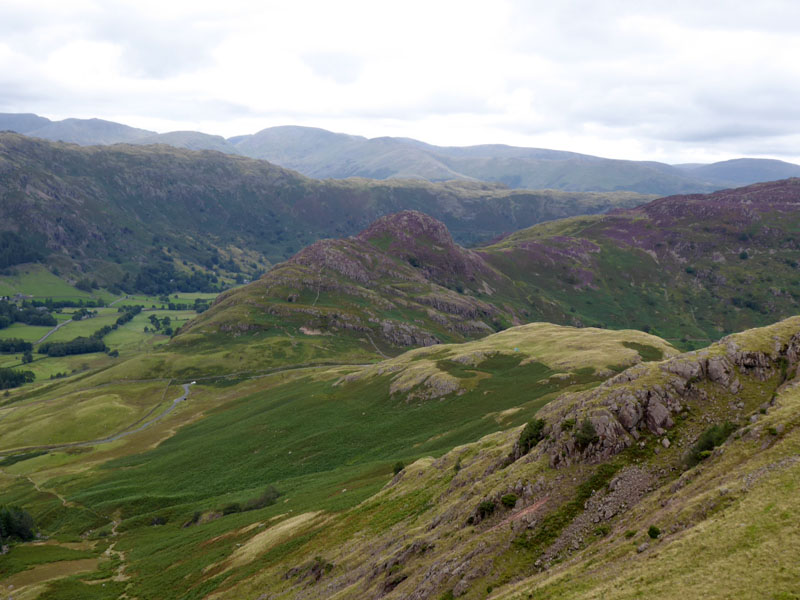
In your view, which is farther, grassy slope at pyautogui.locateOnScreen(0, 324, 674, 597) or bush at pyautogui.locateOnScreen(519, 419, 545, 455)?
grassy slope at pyautogui.locateOnScreen(0, 324, 674, 597)

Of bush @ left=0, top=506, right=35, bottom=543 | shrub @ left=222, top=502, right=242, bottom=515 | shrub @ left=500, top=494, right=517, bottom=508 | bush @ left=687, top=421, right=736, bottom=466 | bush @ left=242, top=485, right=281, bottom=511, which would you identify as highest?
bush @ left=687, top=421, right=736, bottom=466

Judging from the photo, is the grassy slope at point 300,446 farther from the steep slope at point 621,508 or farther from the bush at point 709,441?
the bush at point 709,441

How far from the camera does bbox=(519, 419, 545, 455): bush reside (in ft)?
179

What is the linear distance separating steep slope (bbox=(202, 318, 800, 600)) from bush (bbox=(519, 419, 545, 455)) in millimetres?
234

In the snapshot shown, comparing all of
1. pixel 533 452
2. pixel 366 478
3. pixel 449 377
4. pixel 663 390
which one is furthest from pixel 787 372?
pixel 449 377

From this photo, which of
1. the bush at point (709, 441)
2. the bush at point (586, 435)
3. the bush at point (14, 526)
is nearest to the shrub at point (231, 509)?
the bush at point (14, 526)

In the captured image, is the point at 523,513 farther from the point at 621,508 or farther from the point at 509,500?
the point at 621,508

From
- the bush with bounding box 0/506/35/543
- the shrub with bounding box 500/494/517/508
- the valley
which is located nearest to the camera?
the valley

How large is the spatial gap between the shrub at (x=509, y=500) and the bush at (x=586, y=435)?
27.8 ft

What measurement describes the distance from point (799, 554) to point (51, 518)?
486 ft

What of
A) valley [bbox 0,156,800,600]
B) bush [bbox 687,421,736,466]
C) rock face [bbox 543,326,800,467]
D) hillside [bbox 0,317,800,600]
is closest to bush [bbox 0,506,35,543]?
valley [bbox 0,156,800,600]

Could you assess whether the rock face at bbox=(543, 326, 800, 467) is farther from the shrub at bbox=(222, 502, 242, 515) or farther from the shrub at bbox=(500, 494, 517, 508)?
the shrub at bbox=(222, 502, 242, 515)

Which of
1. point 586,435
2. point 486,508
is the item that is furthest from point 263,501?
point 586,435

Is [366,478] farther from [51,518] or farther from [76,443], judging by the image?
[76,443]
